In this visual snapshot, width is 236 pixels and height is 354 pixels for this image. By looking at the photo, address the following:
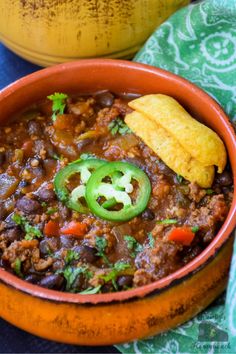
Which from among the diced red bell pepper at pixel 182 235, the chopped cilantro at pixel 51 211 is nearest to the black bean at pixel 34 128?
the chopped cilantro at pixel 51 211

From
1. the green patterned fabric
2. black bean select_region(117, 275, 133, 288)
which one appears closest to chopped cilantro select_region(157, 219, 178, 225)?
black bean select_region(117, 275, 133, 288)

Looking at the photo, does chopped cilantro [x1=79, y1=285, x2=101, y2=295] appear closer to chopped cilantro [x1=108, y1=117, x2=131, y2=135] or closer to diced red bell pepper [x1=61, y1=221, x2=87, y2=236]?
diced red bell pepper [x1=61, y1=221, x2=87, y2=236]

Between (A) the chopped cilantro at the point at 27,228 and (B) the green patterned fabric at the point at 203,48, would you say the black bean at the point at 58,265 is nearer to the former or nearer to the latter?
(A) the chopped cilantro at the point at 27,228

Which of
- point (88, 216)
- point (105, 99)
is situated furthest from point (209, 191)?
point (105, 99)

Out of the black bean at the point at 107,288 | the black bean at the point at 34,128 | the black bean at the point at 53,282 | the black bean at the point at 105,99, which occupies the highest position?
the black bean at the point at 105,99

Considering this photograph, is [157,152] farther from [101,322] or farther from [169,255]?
[101,322]

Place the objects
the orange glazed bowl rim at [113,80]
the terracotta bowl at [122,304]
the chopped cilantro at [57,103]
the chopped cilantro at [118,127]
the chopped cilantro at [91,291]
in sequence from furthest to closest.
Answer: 1. the chopped cilantro at [57,103]
2. the chopped cilantro at [118,127]
3. the orange glazed bowl rim at [113,80]
4. the chopped cilantro at [91,291]
5. the terracotta bowl at [122,304]

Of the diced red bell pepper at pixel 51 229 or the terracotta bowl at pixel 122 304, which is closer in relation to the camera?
the terracotta bowl at pixel 122 304
